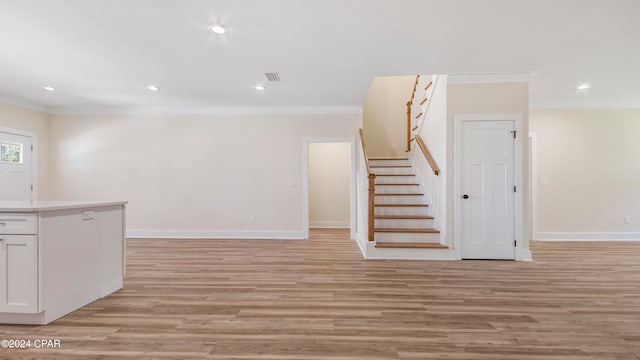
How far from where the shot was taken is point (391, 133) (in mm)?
7266

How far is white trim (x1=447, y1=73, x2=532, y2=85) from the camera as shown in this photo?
4.13m

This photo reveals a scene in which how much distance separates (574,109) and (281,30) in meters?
5.90

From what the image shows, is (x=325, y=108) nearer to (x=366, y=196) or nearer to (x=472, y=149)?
(x=366, y=196)

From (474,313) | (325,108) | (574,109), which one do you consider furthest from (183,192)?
(574,109)

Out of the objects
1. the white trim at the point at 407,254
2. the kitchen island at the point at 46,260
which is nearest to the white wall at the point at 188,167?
the white trim at the point at 407,254

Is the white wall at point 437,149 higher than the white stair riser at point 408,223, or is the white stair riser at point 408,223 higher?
the white wall at point 437,149

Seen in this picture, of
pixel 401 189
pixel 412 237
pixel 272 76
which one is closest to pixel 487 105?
pixel 401 189

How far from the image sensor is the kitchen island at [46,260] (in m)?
2.21

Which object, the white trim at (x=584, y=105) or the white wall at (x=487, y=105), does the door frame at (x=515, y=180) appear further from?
the white trim at (x=584, y=105)

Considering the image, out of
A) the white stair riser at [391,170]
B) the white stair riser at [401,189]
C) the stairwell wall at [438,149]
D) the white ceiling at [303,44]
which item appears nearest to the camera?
the white ceiling at [303,44]

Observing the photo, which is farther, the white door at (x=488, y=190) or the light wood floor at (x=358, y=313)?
the white door at (x=488, y=190)

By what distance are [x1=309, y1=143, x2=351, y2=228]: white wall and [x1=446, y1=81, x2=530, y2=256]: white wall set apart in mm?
3423

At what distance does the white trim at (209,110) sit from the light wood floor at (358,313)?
304 cm

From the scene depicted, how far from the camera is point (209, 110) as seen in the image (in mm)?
5938
